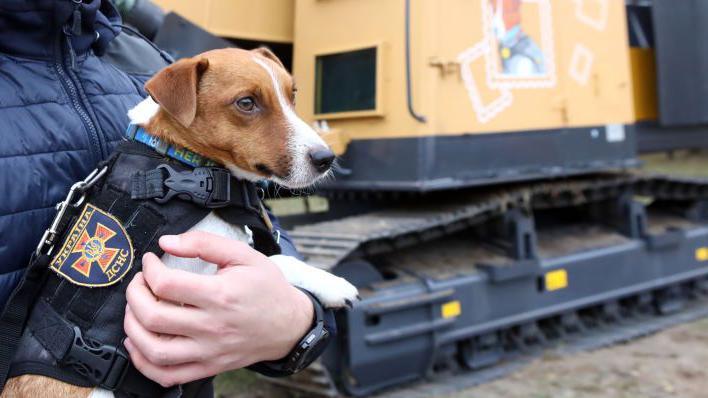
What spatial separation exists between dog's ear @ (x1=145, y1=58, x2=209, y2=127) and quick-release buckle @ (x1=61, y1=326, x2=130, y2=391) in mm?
498

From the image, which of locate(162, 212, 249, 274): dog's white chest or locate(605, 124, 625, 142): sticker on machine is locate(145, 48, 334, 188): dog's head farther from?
locate(605, 124, 625, 142): sticker on machine

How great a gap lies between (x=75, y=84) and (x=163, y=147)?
214mm

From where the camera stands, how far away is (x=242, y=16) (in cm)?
452

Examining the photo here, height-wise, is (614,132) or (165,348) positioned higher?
(614,132)

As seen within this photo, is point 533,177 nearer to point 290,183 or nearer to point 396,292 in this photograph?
point 396,292

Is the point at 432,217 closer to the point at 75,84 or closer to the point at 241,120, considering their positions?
the point at 241,120

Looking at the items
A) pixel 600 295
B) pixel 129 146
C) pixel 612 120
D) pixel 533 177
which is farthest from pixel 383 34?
pixel 129 146

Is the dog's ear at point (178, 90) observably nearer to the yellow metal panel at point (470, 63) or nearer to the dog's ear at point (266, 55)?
the dog's ear at point (266, 55)

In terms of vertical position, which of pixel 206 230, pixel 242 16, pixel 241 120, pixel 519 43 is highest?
pixel 242 16

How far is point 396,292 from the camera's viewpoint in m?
4.20

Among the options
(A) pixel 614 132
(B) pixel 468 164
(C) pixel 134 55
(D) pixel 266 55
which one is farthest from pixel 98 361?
(A) pixel 614 132

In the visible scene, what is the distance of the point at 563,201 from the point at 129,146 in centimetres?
422

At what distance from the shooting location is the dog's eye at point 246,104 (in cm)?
172

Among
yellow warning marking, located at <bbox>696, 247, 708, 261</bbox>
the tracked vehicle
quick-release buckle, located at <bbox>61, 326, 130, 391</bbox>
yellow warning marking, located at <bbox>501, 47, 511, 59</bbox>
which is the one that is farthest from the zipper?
yellow warning marking, located at <bbox>696, 247, 708, 261</bbox>
